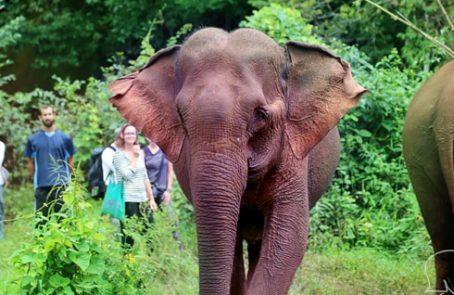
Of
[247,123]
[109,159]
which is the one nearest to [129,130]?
[109,159]

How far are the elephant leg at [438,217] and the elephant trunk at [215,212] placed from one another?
9.07 ft

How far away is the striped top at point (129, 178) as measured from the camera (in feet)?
36.2

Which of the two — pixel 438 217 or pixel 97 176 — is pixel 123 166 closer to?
pixel 97 176

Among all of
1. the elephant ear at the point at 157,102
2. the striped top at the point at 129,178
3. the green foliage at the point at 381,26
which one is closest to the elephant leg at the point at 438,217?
the elephant ear at the point at 157,102

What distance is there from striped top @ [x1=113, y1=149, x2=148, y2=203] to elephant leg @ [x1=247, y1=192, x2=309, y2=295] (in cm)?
436

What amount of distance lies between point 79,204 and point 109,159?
4.05m

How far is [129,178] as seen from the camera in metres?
11.1

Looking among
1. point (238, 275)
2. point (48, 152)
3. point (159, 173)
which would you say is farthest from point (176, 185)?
point (238, 275)

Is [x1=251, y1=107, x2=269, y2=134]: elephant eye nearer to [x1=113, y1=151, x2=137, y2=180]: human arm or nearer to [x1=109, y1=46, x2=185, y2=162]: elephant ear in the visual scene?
[x1=109, y1=46, x2=185, y2=162]: elephant ear

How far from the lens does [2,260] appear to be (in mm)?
10844

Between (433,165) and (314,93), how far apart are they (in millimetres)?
1731

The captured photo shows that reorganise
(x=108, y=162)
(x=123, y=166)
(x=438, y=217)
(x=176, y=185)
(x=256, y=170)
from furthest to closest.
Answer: (x=176, y=185) → (x=108, y=162) → (x=123, y=166) → (x=438, y=217) → (x=256, y=170)

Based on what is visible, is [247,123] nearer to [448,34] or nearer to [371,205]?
[371,205]

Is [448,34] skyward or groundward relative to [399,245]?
skyward
